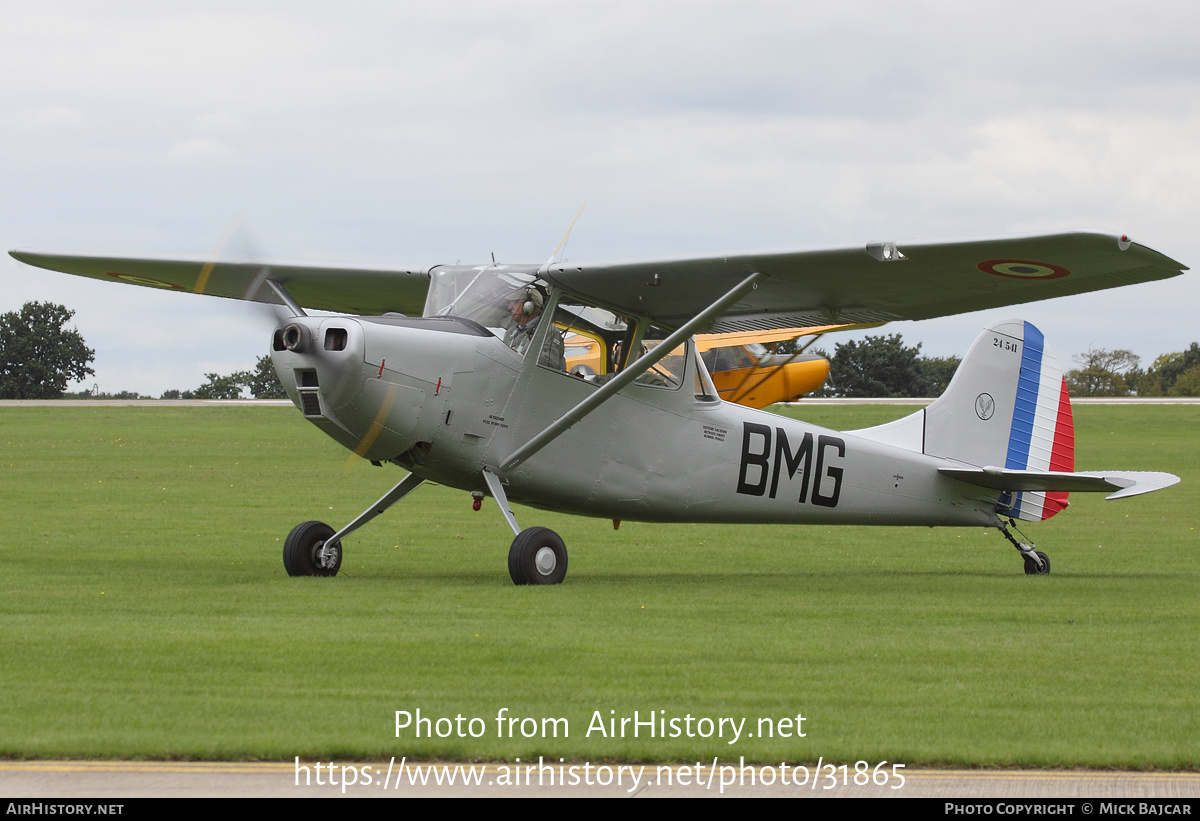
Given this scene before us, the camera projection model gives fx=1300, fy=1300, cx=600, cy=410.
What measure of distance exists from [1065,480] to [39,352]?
3786 inches

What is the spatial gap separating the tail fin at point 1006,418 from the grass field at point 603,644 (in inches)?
51.2

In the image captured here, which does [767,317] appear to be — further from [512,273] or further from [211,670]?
[211,670]

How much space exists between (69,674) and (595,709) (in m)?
3.01

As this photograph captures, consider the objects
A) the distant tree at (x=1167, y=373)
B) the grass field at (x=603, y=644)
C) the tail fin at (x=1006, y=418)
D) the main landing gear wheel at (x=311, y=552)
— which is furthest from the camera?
the distant tree at (x=1167, y=373)

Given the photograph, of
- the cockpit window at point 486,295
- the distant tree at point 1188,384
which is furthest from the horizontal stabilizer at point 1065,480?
the distant tree at point 1188,384

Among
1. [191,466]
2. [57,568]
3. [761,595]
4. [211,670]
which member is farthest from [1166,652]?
[191,466]

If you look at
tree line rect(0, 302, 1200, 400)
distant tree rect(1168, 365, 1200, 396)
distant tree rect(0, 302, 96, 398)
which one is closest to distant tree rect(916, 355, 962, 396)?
tree line rect(0, 302, 1200, 400)

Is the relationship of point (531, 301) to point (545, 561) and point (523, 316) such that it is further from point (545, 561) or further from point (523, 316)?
point (545, 561)

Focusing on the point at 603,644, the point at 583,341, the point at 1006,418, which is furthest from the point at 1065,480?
the point at 603,644

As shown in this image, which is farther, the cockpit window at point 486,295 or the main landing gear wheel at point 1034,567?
the main landing gear wheel at point 1034,567

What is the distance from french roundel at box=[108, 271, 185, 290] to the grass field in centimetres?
311

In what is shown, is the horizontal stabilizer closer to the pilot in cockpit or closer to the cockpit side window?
the cockpit side window

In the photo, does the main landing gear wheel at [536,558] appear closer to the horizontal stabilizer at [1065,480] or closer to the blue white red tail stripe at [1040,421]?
the horizontal stabilizer at [1065,480]

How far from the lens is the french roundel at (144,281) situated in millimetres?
15133
